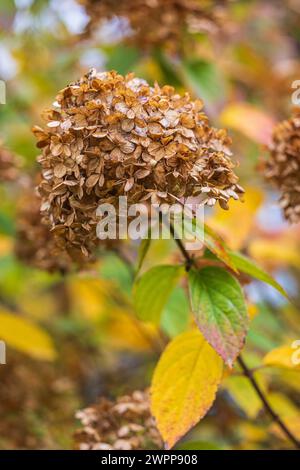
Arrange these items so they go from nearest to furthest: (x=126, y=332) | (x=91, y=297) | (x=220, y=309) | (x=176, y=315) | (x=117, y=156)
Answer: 1. (x=117, y=156)
2. (x=220, y=309)
3. (x=176, y=315)
4. (x=126, y=332)
5. (x=91, y=297)

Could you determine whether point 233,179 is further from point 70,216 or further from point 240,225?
point 240,225

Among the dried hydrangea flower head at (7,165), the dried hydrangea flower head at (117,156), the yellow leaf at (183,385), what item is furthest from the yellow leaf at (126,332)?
the dried hydrangea flower head at (117,156)

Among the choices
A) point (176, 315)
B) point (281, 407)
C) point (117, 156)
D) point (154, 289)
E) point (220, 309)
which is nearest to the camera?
point (117, 156)

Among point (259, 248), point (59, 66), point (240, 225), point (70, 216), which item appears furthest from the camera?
point (59, 66)

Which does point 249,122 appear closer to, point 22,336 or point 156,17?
point 156,17

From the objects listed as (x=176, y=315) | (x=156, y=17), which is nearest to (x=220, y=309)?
(x=176, y=315)
